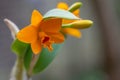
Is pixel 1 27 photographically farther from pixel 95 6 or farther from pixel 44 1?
pixel 95 6

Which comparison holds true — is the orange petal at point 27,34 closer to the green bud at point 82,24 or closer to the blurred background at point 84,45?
the green bud at point 82,24

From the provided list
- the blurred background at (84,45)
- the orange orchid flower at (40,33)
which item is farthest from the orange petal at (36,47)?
the blurred background at (84,45)

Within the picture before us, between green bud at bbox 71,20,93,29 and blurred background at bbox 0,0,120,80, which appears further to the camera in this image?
blurred background at bbox 0,0,120,80

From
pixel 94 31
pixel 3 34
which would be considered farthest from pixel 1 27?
pixel 94 31

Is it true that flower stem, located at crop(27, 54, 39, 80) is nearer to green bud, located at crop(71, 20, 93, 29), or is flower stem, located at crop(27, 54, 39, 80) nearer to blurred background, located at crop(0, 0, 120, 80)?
green bud, located at crop(71, 20, 93, 29)

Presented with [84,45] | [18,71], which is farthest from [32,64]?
[84,45]

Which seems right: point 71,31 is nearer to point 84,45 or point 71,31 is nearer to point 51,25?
point 51,25

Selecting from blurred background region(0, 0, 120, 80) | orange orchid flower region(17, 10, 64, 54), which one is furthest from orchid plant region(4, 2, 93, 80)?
blurred background region(0, 0, 120, 80)
